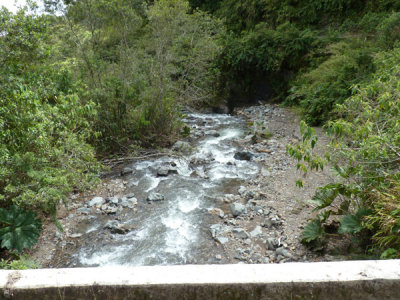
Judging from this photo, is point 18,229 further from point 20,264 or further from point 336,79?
point 336,79

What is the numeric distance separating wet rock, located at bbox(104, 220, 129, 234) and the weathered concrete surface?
109 inches

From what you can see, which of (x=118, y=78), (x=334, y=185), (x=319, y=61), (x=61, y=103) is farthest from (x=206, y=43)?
(x=334, y=185)

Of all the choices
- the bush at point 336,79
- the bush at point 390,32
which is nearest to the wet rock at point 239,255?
the bush at point 336,79

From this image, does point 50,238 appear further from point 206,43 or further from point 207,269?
point 206,43

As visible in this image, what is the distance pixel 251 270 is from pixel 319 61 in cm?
1089

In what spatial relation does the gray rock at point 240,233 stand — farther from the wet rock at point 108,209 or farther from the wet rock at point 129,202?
the wet rock at point 108,209

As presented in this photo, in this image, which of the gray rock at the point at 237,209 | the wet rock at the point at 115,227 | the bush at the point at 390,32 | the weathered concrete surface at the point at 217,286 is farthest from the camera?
the bush at the point at 390,32

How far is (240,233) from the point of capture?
Answer: 444 centimetres

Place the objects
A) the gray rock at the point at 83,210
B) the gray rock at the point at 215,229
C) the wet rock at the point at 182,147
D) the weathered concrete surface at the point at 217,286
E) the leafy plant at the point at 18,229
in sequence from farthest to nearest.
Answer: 1. the wet rock at the point at 182,147
2. the gray rock at the point at 83,210
3. the gray rock at the point at 215,229
4. the leafy plant at the point at 18,229
5. the weathered concrete surface at the point at 217,286

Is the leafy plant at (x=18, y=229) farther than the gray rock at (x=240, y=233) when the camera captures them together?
No

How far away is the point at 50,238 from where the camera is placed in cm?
445

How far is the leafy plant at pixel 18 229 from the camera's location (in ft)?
12.3

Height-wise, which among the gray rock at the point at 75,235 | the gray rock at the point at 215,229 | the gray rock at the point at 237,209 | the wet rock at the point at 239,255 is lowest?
the wet rock at the point at 239,255

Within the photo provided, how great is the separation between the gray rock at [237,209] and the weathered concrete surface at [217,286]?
121 inches
